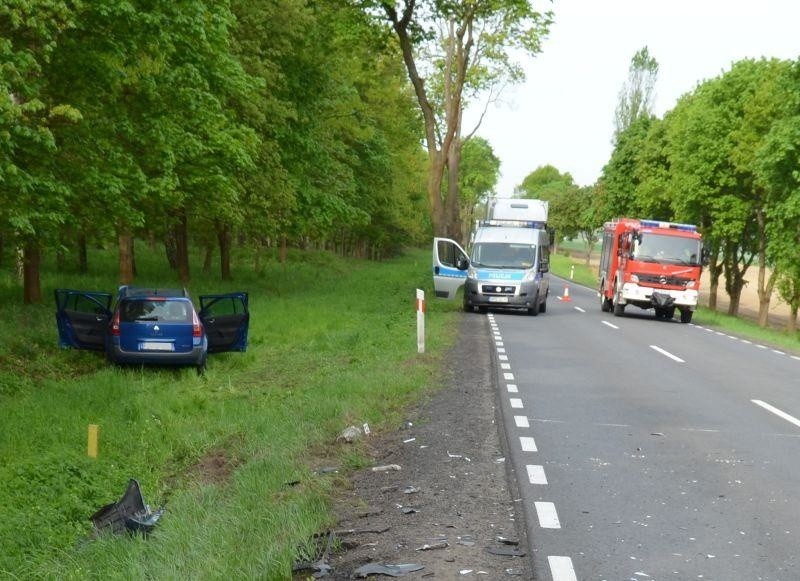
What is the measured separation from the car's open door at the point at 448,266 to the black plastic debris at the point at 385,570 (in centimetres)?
2471

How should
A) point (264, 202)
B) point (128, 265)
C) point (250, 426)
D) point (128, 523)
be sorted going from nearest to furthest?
Answer: point (128, 523) < point (250, 426) < point (128, 265) < point (264, 202)

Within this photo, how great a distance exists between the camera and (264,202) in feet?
99.4

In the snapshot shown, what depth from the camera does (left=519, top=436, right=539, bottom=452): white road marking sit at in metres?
9.82

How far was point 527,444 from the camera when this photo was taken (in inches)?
397

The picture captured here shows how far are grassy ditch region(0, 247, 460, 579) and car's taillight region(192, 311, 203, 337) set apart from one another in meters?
0.72

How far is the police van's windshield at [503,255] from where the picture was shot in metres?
30.3

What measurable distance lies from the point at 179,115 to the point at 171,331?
20.0 ft

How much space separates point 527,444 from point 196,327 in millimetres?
8741

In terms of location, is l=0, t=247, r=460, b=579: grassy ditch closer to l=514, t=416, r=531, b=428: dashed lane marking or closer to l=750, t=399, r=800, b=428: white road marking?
l=514, t=416, r=531, b=428: dashed lane marking

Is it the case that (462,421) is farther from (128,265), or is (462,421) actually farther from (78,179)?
(128,265)

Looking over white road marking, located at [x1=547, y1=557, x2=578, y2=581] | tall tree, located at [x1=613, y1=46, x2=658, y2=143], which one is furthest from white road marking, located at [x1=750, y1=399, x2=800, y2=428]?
tall tree, located at [x1=613, y1=46, x2=658, y2=143]

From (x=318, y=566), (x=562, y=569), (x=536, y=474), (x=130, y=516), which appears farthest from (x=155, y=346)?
(x=562, y=569)

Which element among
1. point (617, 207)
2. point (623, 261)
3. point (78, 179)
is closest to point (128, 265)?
point (78, 179)

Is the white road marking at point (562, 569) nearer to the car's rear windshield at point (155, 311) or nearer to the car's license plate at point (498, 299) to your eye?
the car's rear windshield at point (155, 311)
